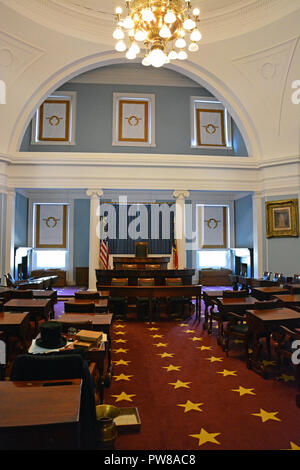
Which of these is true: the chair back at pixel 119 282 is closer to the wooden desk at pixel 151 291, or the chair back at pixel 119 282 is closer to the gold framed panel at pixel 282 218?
the wooden desk at pixel 151 291

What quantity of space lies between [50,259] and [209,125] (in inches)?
392

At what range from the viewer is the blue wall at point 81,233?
1485cm

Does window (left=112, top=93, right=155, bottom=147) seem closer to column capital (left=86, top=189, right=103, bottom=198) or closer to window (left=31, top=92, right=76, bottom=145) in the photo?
window (left=31, top=92, right=76, bottom=145)

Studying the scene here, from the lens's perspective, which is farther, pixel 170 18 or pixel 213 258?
pixel 213 258

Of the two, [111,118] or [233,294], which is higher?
[111,118]

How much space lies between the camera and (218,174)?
38.5ft

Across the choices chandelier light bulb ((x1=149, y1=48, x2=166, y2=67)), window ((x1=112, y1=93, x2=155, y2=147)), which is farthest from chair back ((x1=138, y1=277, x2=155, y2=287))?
window ((x1=112, y1=93, x2=155, y2=147))

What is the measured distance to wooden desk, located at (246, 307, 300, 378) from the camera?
425 cm

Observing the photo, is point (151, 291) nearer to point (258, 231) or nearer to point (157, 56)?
point (157, 56)

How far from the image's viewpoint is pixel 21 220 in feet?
44.8

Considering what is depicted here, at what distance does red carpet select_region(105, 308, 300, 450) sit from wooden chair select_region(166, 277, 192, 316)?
2341mm

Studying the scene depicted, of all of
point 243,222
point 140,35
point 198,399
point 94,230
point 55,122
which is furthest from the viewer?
point 243,222

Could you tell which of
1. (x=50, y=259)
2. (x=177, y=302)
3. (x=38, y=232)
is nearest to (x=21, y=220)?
(x=38, y=232)

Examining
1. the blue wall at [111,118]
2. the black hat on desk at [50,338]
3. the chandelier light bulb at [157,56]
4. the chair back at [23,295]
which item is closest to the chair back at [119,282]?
the chair back at [23,295]
